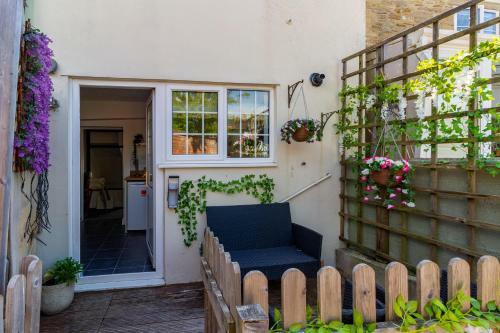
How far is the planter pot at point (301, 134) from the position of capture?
4.12m

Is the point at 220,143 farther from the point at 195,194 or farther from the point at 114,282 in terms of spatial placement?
the point at 114,282

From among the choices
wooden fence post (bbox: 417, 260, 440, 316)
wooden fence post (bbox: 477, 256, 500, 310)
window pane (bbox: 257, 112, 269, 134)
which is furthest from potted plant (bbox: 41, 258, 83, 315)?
wooden fence post (bbox: 477, 256, 500, 310)

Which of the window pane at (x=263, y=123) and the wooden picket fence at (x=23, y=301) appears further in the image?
the window pane at (x=263, y=123)

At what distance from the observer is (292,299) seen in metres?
1.40

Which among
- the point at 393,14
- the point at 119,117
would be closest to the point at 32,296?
the point at 393,14

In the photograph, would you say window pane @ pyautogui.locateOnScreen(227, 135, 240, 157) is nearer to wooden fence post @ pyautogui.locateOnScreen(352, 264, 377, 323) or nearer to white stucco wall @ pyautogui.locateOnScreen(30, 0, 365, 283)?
white stucco wall @ pyautogui.locateOnScreen(30, 0, 365, 283)

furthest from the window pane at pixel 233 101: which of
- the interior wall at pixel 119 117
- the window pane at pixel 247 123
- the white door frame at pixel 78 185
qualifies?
the interior wall at pixel 119 117

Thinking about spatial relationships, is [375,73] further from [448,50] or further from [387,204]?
[448,50]

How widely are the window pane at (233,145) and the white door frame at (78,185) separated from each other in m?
0.81

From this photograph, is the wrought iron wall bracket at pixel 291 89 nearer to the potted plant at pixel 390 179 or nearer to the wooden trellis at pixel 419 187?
the wooden trellis at pixel 419 187

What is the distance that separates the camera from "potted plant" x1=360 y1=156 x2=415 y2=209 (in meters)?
3.35

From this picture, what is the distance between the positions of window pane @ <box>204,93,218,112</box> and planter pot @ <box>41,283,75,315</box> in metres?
2.48

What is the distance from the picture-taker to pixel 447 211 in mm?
3156

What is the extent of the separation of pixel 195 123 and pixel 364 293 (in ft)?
10.6
